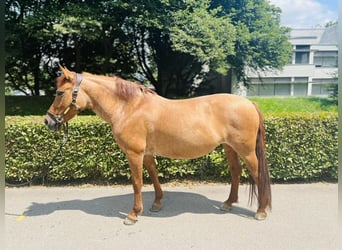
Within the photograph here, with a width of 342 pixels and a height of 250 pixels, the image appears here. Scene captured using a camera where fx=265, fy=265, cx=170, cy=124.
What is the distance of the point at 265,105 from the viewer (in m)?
16.2

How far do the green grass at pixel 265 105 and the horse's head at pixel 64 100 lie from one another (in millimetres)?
5014

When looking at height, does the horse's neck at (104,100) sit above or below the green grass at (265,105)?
above

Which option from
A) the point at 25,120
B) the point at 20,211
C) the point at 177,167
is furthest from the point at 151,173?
the point at 25,120

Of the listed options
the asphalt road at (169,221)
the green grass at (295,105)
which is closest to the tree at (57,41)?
the asphalt road at (169,221)

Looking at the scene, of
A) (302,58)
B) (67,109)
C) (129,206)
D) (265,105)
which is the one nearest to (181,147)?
(129,206)

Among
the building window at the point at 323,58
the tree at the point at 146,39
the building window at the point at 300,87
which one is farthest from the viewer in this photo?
the building window at the point at 323,58

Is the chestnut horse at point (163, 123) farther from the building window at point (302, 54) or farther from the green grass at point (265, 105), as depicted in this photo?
the building window at point (302, 54)

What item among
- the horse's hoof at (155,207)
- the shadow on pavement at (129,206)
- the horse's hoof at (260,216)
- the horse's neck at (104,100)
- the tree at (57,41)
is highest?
the tree at (57,41)

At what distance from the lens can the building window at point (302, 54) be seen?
2934 centimetres

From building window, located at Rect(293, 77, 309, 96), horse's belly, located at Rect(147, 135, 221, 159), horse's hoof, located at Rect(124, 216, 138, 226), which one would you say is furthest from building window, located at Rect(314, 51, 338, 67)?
horse's hoof, located at Rect(124, 216, 138, 226)

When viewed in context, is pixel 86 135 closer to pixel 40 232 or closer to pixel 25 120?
pixel 25 120

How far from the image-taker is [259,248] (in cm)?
269

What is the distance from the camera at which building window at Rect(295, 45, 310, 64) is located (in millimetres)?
29344

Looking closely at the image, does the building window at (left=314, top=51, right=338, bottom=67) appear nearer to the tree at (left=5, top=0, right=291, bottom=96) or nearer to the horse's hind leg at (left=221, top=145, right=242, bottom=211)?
the tree at (left=5, top=0, right=291, bottom=96)
